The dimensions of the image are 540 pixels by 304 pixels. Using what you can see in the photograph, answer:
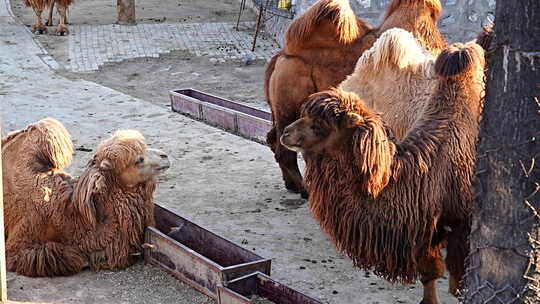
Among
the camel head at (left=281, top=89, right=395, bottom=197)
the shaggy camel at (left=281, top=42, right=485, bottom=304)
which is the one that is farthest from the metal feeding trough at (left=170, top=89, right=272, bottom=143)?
the camel head at (left=281, top=89, right=395, bottom=197)

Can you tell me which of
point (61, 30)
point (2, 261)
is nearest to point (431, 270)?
point (2, 261)

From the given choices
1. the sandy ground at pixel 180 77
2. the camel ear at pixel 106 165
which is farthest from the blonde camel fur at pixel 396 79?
the sandy ground at pixel 180 77

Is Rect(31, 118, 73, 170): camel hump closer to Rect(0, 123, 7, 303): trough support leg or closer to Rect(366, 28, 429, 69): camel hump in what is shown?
Rect(0, 123, 7, 303): trough support leg

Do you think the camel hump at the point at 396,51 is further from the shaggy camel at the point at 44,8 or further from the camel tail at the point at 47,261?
the shaggy camel at the point at 44,8

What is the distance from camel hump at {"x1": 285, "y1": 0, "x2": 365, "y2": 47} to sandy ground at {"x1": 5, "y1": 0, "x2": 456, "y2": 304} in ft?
4.52

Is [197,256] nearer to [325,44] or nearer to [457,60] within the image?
[457,60]

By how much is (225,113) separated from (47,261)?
398 centimetres

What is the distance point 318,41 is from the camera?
22.9ft

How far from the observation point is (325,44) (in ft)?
23.0

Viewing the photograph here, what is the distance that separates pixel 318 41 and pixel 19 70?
274 inches

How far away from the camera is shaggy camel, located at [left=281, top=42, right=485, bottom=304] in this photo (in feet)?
13.8

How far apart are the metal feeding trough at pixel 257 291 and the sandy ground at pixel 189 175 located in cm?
33

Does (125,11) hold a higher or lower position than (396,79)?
lower

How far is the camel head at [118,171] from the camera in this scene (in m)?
5.80
